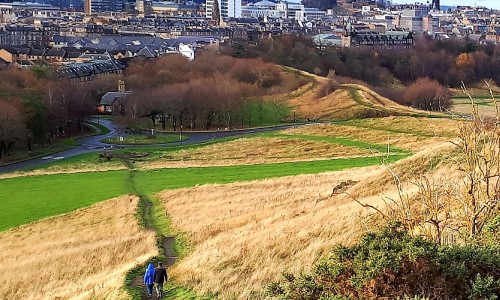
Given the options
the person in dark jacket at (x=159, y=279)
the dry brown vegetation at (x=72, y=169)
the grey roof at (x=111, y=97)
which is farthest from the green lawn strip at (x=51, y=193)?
the grey roof at (x=111, y=97)

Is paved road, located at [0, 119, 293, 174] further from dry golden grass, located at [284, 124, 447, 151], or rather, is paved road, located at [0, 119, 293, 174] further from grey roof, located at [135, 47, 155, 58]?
grey roof, located at [135, 47, 155, 58]

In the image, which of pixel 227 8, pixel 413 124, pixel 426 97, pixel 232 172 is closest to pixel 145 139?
pixel 232 172

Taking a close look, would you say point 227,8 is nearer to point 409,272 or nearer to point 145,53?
point 145,53

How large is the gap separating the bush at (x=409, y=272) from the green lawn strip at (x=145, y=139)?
118 feet

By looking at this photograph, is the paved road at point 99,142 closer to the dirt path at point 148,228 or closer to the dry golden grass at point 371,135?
the dry golden grass at point 371,135

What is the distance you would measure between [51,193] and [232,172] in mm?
Result: 7985

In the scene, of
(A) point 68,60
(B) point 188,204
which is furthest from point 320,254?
(A) point 68,60

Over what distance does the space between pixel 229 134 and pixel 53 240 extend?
84.5 ft

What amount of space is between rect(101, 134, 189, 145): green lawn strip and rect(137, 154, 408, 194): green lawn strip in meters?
10.5

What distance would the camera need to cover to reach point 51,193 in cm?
2809

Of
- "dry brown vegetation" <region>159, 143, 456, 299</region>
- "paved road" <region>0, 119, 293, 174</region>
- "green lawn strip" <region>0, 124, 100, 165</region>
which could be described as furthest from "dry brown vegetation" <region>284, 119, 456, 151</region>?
"green lawn strip" <region>0, 124, 100, 165</region>

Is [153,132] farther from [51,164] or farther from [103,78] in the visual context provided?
[103,78]

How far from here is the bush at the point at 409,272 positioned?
7.40 metres

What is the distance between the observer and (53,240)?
2069cm
